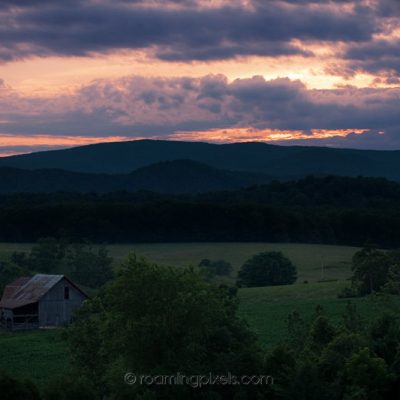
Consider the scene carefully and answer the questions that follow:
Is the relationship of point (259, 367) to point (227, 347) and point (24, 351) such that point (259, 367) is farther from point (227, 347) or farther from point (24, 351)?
point (24, 351)

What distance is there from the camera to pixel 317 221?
14462cm

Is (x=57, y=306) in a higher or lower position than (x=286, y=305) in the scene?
higher

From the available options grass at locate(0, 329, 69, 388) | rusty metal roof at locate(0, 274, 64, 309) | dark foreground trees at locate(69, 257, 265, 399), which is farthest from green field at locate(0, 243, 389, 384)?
dark foreground trees at locate(69, 257, 265, 399)

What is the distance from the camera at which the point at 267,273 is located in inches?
4250

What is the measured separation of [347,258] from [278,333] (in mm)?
58612

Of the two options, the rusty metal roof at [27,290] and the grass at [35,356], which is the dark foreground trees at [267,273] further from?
the grass at [35,356]

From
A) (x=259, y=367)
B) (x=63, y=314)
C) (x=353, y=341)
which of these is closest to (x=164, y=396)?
(x=259, y=367)

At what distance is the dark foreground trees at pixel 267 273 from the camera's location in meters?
107

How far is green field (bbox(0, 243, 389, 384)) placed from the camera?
56.0 m

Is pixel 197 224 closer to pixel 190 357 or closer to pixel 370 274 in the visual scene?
pixel 370 274

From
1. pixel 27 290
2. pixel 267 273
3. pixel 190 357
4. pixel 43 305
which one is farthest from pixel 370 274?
pixel 190 357

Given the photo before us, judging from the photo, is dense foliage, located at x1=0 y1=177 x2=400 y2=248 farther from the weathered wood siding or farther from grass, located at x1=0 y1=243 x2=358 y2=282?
the weathered wood siding

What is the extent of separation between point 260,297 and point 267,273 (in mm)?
22642

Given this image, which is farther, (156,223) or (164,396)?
(156,223)
